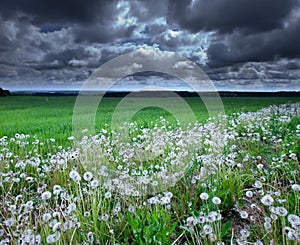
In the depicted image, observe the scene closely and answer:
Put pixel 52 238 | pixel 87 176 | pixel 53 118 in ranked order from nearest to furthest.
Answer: pixel 52 238, pixel 87 176, pixel 53 118

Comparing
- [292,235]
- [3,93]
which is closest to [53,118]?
[292,235]

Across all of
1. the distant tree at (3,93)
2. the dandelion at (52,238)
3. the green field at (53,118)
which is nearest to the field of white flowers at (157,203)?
the dandelion at (52,238)

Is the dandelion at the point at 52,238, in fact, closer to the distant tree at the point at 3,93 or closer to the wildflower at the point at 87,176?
the wildflower at the point at 87,176

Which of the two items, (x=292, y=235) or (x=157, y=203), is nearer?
(x=292, y=235)

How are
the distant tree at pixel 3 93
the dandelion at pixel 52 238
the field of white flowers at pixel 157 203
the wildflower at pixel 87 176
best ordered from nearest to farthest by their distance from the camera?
the dandelion at pixel 52 238
the field of white flowers at pixel 157 203
the wildflower at pixel 87 176
the distant tree at pixel 3 93

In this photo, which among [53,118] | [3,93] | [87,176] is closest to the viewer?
[87,176]

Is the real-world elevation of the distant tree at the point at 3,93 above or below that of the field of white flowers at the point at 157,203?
above

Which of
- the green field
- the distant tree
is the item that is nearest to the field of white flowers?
the green field

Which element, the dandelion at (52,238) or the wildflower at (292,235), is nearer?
the wildflower at (292,235)

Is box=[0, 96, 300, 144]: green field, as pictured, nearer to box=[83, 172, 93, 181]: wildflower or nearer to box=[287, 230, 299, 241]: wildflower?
box=[83, 172, 93, 181]: wildflower

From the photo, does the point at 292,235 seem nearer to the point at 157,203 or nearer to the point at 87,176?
the point at 157,203

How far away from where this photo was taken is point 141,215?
308cm

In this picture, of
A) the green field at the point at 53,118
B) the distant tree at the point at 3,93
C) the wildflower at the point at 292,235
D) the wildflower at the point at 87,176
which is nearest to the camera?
the wildflower at the point at 292,235

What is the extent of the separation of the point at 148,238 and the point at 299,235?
1.34 m
